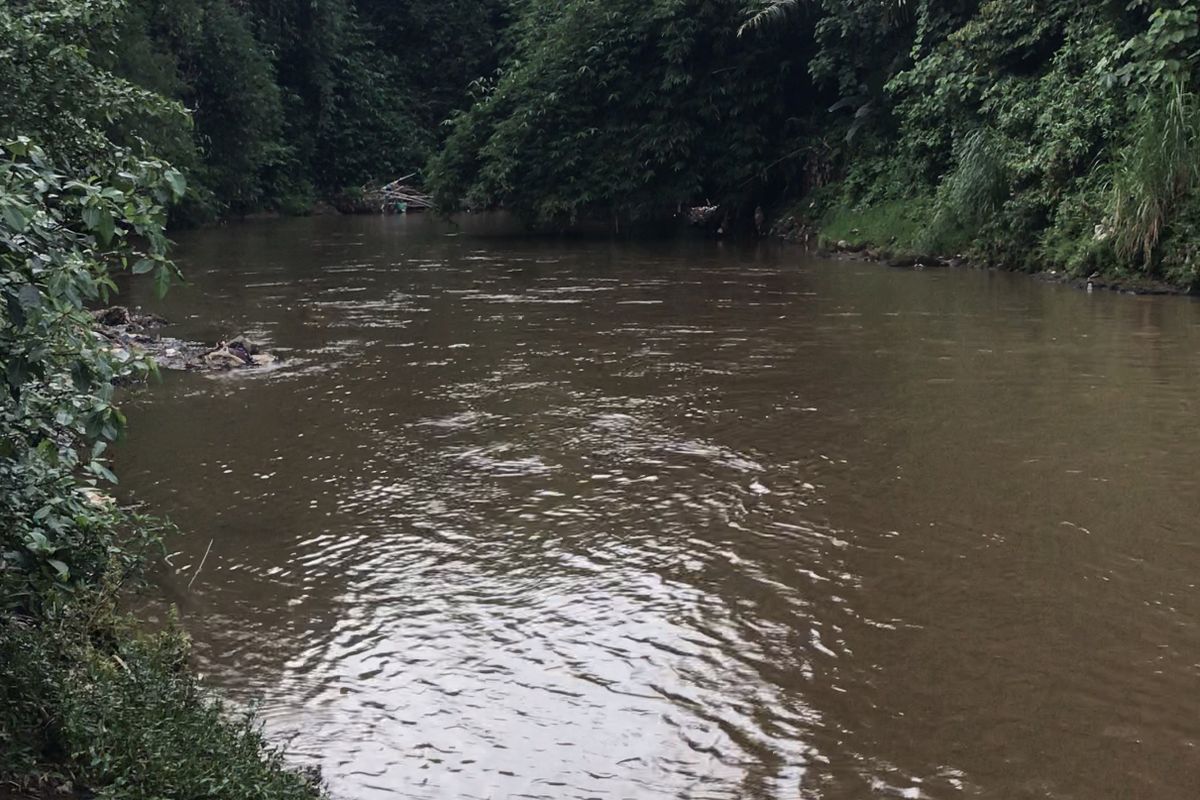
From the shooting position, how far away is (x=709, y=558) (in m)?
5.68

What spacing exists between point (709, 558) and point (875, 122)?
18.2 meters

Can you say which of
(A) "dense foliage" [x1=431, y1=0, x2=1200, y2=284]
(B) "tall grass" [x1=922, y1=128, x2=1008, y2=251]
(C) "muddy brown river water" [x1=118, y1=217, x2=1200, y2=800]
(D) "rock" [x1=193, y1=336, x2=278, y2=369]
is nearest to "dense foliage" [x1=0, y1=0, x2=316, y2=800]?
(C) "muddy brown river water" [x1=118, y1=217, x2=1200, y2=800]

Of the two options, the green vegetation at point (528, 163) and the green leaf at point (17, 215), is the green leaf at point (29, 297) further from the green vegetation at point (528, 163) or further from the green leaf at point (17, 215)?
the green leaf at point (17, 215)

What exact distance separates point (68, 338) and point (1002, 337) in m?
9.14

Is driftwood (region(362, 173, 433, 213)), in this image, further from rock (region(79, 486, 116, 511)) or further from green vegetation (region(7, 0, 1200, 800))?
rock (region(79, 486, 116, 511))

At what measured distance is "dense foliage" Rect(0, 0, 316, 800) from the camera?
10.7ft

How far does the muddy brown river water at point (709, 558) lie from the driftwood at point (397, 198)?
92.7 ft

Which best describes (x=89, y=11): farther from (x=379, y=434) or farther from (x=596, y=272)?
(x=596, y=272)

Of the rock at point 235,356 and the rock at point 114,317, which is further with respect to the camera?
the rock at point 114,317

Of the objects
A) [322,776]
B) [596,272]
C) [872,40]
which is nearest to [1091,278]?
[596,272]

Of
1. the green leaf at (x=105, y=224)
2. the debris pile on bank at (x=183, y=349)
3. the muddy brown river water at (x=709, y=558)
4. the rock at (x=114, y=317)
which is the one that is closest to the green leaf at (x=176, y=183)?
the green leaf at (x=105, y=224)

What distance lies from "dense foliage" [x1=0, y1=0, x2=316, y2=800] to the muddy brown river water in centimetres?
47

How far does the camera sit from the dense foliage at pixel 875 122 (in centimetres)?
1391

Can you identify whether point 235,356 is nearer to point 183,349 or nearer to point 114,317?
point 183,349
